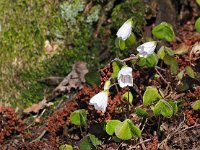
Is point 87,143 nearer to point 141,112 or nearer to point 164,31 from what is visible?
point 141,112

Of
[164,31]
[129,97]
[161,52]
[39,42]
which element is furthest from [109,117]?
[39,42]

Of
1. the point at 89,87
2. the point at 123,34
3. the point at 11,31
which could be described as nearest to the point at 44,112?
the point at 89,87

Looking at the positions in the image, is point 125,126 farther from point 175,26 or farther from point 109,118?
point 175,26

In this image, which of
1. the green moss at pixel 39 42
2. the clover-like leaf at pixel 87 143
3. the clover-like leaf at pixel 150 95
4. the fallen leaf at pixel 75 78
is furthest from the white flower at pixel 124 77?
the green moss at pixel 39 42

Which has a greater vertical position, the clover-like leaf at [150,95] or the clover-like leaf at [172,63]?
the clover-like leaf at [172,63]

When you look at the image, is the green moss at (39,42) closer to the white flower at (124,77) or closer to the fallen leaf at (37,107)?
the fallen leaf at (37,107)

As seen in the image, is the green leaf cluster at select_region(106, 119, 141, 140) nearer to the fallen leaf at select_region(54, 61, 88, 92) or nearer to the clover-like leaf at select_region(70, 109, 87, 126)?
the clover-like leaf at select_region(70, 109, 87, 126)
